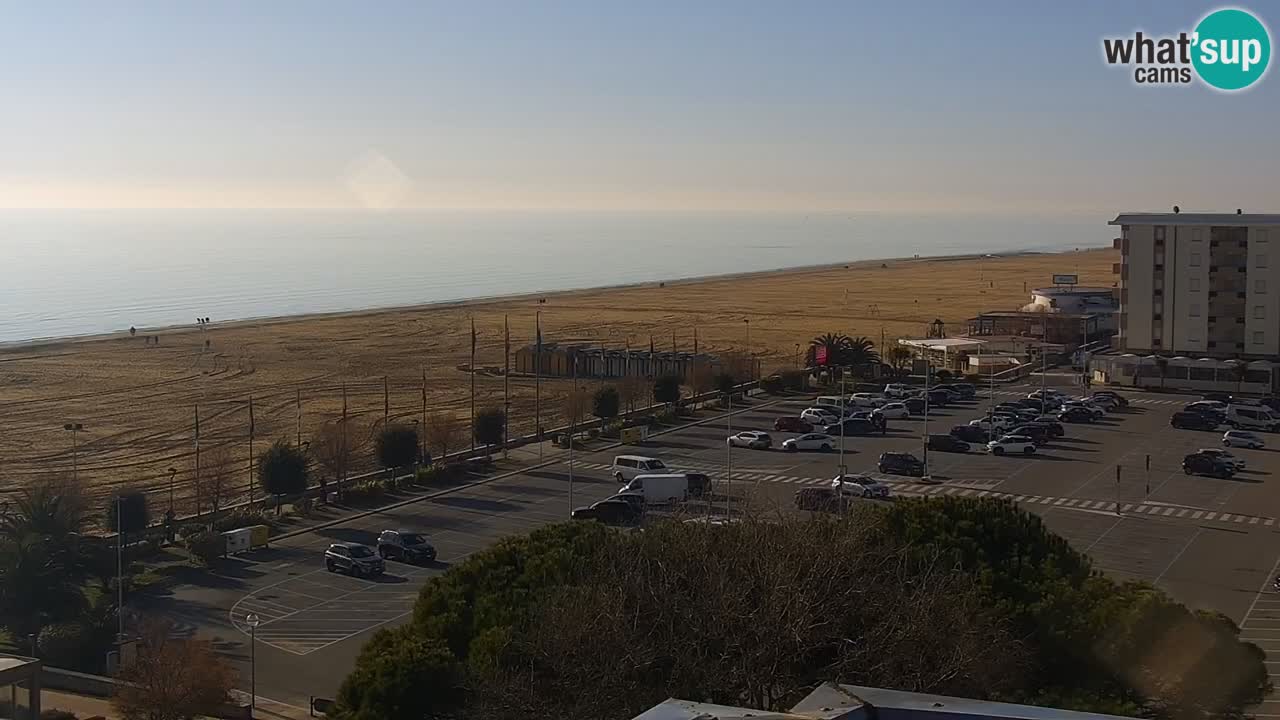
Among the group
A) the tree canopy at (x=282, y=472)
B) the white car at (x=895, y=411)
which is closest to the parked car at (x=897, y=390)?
the white car at (x=895, y=411)

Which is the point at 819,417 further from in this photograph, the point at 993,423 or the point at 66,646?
the point at 66,646

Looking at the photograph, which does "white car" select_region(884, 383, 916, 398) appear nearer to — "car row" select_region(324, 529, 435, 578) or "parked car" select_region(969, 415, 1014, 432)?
"parked car" select_region(969, 415, 1014, 432)

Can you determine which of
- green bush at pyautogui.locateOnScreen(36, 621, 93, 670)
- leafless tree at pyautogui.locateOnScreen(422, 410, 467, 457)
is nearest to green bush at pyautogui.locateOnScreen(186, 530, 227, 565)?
green bush at pyautogui.locateOnScreen(36, 621, 93, 670)

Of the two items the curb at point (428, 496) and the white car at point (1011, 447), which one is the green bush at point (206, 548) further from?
the white car at point (1011, 447)

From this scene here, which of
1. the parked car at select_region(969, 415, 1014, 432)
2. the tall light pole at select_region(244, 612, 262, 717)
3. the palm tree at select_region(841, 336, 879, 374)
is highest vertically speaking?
the palm tree at select_region(841, 336, 879, 374)

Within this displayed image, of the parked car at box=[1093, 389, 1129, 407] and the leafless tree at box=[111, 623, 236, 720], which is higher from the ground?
the parked car at box=[1093, 389, 1129, 407]

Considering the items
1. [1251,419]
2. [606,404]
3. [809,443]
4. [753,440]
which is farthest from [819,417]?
[1251,419]
